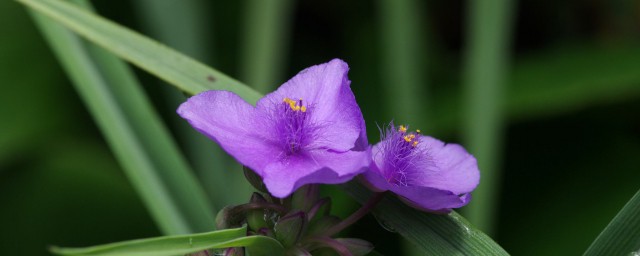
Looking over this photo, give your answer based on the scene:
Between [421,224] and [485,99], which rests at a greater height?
[421,224]

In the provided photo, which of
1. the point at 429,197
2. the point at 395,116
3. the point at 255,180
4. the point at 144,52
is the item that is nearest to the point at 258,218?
the point at 255,180

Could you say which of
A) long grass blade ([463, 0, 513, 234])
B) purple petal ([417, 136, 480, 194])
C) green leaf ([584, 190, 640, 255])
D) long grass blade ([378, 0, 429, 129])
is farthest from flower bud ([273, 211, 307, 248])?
long grass blade ([378, 0, 429, 129])

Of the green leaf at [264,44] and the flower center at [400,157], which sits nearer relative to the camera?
the flower center at [400,157]

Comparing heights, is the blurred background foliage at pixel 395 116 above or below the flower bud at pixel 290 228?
below

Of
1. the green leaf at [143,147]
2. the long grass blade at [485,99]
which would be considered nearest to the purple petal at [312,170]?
the green leaf at [143,147]

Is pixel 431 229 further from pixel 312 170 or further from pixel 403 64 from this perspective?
pixel 403 64

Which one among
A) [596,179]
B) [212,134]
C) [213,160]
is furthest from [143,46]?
[596,179]

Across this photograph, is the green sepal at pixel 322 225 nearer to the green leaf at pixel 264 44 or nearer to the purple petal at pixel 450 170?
the purple petal at pixel 450 170

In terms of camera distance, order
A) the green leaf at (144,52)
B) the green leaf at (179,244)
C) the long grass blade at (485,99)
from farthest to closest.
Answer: the long grass blade at (485,99), the green leaf at (144,52), the green leaf at (179,244)
